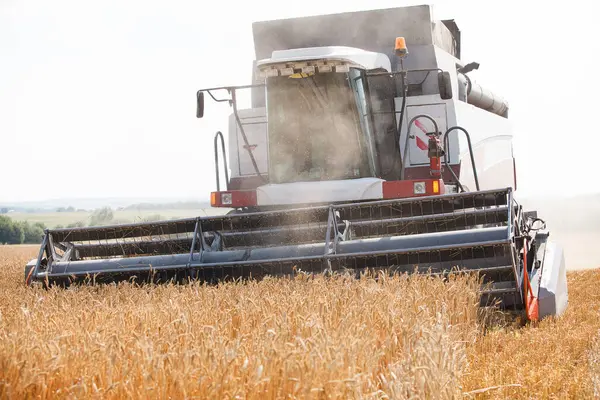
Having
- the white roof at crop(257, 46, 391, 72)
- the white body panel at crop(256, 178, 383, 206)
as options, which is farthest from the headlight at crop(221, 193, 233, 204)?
the white roof at crop(257, 46, 391, 72)

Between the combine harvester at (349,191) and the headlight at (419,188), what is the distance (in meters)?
0.01

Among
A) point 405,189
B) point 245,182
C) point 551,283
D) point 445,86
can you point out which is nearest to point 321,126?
point 405,189

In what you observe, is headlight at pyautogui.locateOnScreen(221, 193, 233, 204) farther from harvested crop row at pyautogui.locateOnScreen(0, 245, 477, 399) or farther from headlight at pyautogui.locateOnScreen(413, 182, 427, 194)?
harvested crop row at pyautogui.locateOnScreen(0, 245, 477, 399)

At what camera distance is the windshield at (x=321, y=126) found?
8336 mm

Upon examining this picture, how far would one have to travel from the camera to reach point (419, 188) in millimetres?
8078

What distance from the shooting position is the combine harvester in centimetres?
700

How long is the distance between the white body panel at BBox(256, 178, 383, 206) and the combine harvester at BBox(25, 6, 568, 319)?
1 centimetres

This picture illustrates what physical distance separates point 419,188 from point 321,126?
3.79ft

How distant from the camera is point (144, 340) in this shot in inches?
117

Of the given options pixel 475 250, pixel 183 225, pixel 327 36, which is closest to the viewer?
pixel 475 250

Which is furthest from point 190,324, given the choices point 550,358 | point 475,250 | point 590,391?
point 475,250

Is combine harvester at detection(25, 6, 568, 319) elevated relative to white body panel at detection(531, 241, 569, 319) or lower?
elevated

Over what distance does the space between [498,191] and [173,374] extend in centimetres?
498

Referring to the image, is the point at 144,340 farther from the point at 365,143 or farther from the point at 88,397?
the point at 365,143
